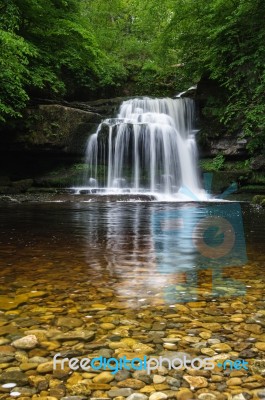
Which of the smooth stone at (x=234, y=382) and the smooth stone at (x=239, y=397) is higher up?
the smooth stone at (x=234, y=382)

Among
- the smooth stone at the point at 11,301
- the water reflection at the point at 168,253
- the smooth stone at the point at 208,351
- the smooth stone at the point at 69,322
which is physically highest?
the water reflection at the point at 168,253

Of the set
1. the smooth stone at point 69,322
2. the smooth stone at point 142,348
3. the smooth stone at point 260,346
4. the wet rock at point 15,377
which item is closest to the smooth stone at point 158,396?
the smooth stone at point 142,348

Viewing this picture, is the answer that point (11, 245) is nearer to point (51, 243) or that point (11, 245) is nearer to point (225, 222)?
point (51, 243)

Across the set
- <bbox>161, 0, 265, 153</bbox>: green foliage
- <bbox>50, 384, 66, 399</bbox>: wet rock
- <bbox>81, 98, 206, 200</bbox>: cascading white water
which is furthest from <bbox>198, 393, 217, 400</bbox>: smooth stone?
<bbox>81, 98, 206, 200</bbox>: cascading white water

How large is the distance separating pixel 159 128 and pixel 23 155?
6.46 meters

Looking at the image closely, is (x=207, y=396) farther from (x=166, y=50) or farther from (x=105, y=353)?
(x=166, y=50)

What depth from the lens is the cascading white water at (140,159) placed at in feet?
55.2

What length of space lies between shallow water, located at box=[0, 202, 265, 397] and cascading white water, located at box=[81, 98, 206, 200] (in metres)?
9.78

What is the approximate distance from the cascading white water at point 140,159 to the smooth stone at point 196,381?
14626 mm

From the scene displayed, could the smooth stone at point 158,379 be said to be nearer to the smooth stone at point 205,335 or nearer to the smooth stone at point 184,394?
the smooth stone at point 184,394

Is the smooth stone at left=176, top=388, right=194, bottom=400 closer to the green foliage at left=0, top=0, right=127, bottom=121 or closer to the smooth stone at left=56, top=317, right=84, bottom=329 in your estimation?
the smooth stone at left=56, top=317, right=84, bottom=329

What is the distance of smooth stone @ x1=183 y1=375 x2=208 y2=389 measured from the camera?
1.83 metres

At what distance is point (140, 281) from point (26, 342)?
1527 mm

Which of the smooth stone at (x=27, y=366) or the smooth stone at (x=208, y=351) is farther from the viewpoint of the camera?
the smooth stone at (x=208, y=351)
